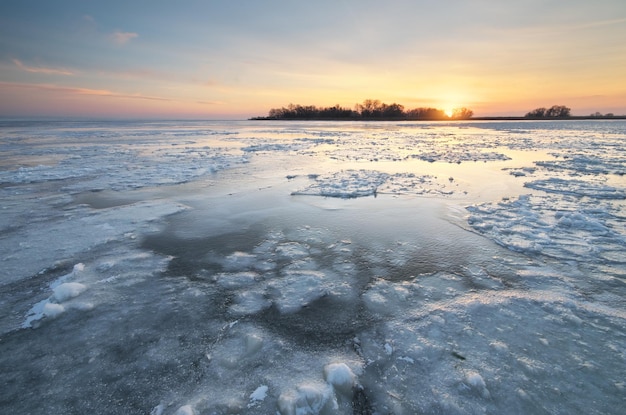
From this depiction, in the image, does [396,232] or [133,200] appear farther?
[133,200]

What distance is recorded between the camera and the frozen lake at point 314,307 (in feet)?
6.38

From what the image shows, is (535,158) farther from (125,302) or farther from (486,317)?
(125,302)

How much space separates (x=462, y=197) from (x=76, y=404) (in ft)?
22.7

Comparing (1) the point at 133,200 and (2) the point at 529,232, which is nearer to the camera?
(2) the point at 529,232

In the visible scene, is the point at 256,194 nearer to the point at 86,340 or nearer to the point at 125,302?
the point at 125,302

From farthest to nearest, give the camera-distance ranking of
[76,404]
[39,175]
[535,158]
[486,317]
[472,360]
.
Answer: [535,158], [39,175], [486,317], [472,360], [76,404]

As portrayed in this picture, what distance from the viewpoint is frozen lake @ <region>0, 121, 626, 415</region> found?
1944 mm

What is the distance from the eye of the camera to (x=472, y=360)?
7.18 ft

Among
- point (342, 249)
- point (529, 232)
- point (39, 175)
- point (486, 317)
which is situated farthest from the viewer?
point (39, 175)

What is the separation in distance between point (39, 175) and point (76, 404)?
10.1 m

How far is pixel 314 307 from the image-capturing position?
2820 millimetres

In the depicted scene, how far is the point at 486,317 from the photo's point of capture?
2654 mm

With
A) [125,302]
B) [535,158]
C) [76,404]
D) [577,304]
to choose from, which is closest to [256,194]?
[125,302]

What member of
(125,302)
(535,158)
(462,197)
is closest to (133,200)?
(125,302)
